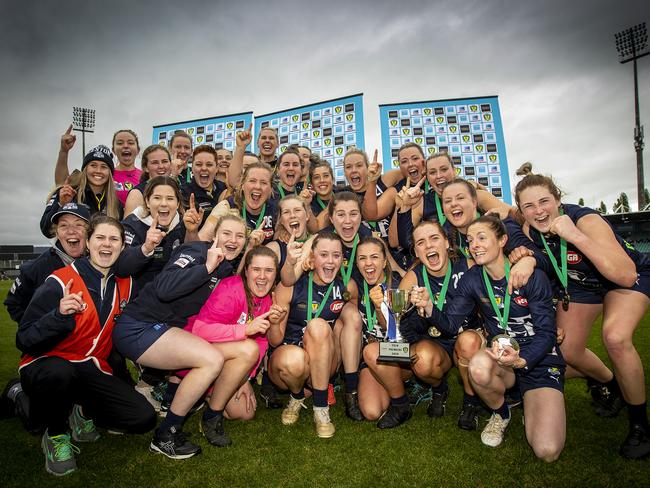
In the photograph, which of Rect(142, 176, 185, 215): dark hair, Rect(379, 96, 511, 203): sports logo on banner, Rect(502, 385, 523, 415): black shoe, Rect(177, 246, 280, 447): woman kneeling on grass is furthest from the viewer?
Rect(379, 96, 511, 203): sports logo on banner

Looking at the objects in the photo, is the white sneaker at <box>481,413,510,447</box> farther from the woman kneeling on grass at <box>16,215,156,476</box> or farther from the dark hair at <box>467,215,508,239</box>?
the woman kneeling on grass at <box>16,215,156,476</box>

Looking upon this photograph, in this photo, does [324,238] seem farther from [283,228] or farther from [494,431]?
[494,431]

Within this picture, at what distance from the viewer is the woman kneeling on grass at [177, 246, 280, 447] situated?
11.3ft

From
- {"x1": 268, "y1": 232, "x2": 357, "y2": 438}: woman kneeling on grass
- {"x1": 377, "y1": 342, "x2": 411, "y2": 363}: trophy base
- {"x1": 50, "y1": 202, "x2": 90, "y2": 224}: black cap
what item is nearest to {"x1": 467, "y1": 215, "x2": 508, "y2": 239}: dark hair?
{"x1": 377, "y1": 342, "x2": 411, "y2": 363}: trophy base

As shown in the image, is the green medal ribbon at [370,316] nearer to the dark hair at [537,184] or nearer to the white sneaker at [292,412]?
the white sneaker at [292,412]

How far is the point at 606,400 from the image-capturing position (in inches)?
150

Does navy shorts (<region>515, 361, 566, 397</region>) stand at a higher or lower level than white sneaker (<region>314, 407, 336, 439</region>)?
higher

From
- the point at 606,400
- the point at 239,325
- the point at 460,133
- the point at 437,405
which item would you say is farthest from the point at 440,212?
the point at 460,133

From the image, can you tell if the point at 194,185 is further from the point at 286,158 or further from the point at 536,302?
the point at 536,302

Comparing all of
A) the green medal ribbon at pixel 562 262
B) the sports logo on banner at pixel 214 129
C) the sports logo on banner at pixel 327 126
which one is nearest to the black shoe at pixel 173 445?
the green medal ribbon at pixel 562 262

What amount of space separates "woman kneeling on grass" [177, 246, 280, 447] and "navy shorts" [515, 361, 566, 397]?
228cm

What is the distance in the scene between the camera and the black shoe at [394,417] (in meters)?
3.63

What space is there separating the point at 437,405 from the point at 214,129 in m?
9.92

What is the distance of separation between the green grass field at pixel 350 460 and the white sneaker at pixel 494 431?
Result: 2.6 inches
